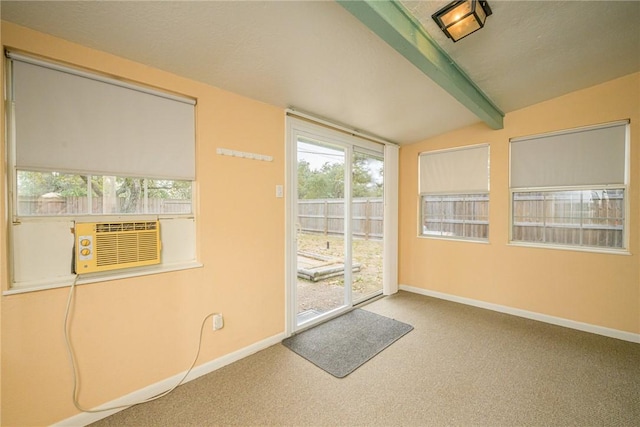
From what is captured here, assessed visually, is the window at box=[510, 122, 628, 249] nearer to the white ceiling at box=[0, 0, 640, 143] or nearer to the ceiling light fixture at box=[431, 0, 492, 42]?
the white ceiling at box=[0, 0, 640, 143]

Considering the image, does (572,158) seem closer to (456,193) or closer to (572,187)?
(572,187)

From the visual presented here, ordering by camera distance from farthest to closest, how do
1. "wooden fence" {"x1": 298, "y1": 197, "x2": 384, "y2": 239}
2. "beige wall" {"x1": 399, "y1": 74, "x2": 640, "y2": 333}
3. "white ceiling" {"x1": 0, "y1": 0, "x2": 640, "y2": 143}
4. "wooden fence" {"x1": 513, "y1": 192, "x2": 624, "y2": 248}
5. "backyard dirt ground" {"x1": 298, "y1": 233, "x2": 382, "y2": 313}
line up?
"backyard dirt ground" {"x1": 298, "y1": 233, "x2": 382, "y2": 313}, "wooden fence" {"x1": 298, "y1": 197, "x2": 384, "y2": 239}, "wooden fence" {"x1": 513, "y1": 192, "x2": 624, "y2": 248}, "beige wall" {"x1": 399, "y1": 74, "x2": 640, "y2": 333}, "white ceiling" {"x1": 0, "y1": 0, "x2": 640, "y2": 143}

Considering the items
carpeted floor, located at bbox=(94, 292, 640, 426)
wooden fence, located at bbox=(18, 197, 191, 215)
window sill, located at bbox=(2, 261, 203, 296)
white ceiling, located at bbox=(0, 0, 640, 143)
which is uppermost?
white ceiling, located at bbox=(0, 0, 640, 143)

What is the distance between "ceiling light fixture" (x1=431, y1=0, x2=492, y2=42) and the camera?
1.45 meters

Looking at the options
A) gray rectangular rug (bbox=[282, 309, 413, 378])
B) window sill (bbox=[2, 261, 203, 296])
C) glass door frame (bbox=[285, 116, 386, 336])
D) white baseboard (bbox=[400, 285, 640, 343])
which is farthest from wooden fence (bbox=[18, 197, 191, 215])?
white baseboard (bbox=[400, 285, 640, 343])

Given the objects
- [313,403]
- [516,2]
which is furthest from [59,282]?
[516,2]

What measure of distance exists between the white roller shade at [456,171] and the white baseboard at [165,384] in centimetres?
293

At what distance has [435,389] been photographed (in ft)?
Answer: 6.12

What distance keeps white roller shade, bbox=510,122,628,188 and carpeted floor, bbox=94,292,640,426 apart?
1647 millimetres

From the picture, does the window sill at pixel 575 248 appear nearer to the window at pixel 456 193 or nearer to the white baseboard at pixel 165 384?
the window at pixel 456 193

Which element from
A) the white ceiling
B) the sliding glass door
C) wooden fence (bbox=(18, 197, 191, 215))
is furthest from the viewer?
the sliding glass door

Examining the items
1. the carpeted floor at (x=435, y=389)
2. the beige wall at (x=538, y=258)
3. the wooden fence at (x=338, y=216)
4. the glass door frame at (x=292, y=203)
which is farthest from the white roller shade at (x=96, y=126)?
the beige wall at (x=538, y=258)

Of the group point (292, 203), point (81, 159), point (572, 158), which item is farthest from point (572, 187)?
point (81, 159)

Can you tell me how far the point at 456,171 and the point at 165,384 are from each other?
392cm
